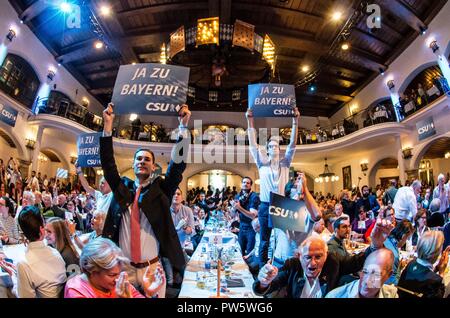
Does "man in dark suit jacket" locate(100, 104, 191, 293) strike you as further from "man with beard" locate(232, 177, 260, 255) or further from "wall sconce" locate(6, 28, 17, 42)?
"wall sconce" locate(6, 28, 17, 42)

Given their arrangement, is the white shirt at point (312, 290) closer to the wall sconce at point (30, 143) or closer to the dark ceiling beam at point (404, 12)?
the dark ceiling beam at point (404, 12)

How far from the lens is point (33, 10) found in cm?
1006

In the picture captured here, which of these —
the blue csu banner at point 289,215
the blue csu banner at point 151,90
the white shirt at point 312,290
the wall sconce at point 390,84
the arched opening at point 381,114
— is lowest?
the white shirt at point 312,290

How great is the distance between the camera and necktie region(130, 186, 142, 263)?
5.98 ft

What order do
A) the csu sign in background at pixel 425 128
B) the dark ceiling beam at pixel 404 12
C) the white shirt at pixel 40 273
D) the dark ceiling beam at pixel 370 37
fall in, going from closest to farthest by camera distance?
the white shirt at pixel 40 273, the dark ceiling beam at pixel 404 12, the csu sign in background at pixel 425 128, the dark ceiling beam at pixel 370 37

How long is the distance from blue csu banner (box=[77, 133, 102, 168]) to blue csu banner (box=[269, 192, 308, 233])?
4.32 metres

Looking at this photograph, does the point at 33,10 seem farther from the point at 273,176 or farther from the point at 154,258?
the point at 154,258

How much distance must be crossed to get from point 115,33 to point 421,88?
41.5 ft

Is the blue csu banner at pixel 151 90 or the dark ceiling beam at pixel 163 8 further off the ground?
the dark ceiling beam at pixel 163 8

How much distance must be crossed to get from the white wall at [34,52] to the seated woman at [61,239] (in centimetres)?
1099

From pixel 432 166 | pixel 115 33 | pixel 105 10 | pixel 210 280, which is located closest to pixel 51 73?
pixel 115 33

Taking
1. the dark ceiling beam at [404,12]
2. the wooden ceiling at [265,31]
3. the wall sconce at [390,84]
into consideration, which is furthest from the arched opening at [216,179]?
the dark ceiling beam at [404,12]

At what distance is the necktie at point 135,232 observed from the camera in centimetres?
182

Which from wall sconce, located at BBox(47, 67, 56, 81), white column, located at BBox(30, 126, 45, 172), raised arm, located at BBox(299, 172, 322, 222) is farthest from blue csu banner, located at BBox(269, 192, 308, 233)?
wall sconce, located at BBox(47, 67, 56, 81)
